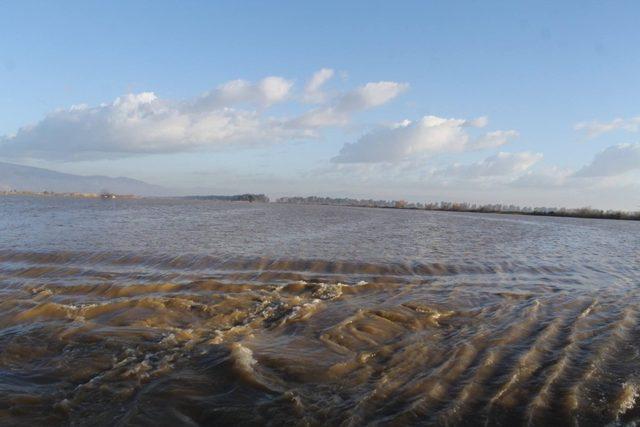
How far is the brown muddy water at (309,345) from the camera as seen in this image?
17.5 feet

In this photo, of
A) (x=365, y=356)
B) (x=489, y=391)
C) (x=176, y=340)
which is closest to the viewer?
(x=489, y=391)

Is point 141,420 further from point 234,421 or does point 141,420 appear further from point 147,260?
point 147,260

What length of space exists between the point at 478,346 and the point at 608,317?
453 cm

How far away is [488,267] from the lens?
17312 mm

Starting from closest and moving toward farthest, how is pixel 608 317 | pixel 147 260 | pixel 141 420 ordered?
pixel 141 420 < pixel 608 317 < pixel 147 260

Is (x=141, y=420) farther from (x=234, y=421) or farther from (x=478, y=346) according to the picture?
(x=478, y=346)

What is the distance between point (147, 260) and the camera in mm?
16312

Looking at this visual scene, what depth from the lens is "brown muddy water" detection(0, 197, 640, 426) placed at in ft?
17.5

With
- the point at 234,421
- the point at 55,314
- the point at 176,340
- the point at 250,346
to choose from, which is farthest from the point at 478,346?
the point at 55,314

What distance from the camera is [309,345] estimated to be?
7613mm

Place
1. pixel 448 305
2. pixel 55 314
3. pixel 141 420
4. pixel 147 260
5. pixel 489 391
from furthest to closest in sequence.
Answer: pixel 147 260
pixel 448 305
pixel 55 314
pixel 489 391
pixel 141 420

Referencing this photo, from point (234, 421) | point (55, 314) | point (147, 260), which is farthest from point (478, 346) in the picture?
point (147, 260)

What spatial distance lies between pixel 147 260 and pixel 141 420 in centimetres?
1220

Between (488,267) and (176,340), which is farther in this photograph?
(488,267)
